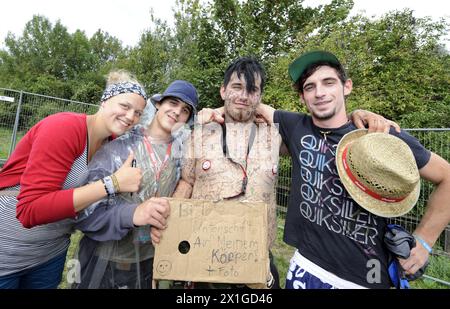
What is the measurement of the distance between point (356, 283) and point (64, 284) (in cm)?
341

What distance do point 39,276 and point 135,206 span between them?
0.99 m

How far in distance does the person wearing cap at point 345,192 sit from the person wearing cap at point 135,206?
3.05 ft

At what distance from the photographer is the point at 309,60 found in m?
1.97

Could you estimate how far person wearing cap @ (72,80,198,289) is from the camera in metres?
1.59

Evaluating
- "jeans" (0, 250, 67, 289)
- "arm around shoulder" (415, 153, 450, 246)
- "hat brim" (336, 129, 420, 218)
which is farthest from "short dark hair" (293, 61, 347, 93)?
"jeans" (0, 250, 67, 289)

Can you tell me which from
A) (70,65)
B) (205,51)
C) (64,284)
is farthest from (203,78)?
(70,65)

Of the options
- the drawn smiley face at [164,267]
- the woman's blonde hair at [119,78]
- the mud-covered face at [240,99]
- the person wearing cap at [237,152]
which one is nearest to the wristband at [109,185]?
the drawn smiley face at [164,267]

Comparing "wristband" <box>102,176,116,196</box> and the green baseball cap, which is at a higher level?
the green baseball cap

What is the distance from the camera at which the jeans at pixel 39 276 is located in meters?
1.74

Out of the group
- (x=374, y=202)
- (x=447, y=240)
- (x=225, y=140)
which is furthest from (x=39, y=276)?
(x=447, y=240)

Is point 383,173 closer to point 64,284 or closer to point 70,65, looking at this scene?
point 64,284

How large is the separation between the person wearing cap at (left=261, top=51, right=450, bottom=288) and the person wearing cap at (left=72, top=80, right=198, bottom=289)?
3.05 ft

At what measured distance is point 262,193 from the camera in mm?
2000

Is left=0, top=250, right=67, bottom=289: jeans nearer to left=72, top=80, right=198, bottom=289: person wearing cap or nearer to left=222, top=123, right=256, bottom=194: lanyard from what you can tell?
left=72, top=80, right=198, bottom=289: person wearing cap
